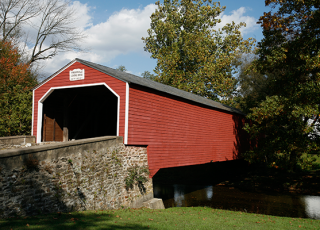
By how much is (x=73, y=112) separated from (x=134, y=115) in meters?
6.29

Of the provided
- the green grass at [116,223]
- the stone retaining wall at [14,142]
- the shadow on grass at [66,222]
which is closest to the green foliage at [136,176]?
the green grass at [116,223]

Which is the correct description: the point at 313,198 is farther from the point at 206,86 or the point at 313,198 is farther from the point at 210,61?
the point at 210,61

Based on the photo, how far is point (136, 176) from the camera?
435 inches

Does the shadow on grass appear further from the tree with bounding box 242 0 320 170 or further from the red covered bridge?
the tree with bounding box 242 0 320 170

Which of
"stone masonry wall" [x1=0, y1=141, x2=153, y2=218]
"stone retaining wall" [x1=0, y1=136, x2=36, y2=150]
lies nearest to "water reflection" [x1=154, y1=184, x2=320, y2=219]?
"stone masonry wall" [x1=0, y1=141, x2=153, y2=218]

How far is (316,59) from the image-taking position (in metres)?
14.0

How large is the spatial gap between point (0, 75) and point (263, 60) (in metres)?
19.6

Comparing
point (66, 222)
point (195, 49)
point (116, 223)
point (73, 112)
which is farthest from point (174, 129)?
point (195, 49)

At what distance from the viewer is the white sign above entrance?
11875mm

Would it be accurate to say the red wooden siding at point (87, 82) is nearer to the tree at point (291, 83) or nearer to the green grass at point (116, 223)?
the green grass at point (116, 223)

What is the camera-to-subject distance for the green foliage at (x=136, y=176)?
1070 centimetres

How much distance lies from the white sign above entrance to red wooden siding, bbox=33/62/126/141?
139 millimetres

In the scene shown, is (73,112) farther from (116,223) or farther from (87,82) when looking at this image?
(116,223)

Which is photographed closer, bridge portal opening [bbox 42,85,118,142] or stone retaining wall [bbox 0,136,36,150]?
stone retaining wall [bbox 0,136,36,150]
